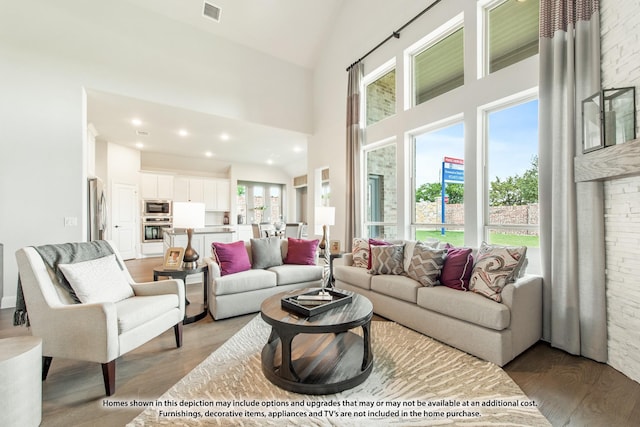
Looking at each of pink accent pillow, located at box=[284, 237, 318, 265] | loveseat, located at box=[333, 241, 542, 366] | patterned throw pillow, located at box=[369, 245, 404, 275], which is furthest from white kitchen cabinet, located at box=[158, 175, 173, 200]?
loveseat, located at box=[333, 241, 542, 366]

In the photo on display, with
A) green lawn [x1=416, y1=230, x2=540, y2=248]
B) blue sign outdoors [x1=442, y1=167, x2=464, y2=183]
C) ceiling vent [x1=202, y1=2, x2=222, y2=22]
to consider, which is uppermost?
ceiling vent [x1=202, y1=2, x2=222, y2=22]

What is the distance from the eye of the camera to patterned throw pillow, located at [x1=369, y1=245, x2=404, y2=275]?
3.22 meters

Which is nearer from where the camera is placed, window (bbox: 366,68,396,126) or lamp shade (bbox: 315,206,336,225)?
lamp shade (bbox: 315,206,336,225)

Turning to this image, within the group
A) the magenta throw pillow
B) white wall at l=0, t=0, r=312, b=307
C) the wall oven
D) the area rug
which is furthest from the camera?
the wall oven

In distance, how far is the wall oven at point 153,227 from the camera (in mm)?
7383

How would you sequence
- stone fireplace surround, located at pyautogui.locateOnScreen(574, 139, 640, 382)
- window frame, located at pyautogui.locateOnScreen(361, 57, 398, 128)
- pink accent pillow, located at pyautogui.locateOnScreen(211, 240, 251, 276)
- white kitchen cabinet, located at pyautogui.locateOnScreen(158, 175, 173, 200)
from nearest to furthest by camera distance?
1. stone fireplace surround, located at pyautogui.locateOnScreen(574, 139, 640, 382)
2. pink accent pillow, located at pyautogui.locateOnScreen(211, 240, 251, 276)
3. window frame, located at pyautogui.locateOnScreen(361, 57, 398, 128)
4. white kitchen cabinet, located at pyautogui.locateOnScreen(158, 175, 173, 200)

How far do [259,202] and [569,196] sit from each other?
28.0 feet

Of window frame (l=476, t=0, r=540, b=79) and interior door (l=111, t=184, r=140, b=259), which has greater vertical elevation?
window frame (l=476, t=0, r=540, b=79)

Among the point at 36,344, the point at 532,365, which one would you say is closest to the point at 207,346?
the point at 36,344

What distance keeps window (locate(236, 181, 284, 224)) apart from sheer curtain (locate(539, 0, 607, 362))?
8042 mm

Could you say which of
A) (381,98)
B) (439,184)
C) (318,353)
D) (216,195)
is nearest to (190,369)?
(318,353)

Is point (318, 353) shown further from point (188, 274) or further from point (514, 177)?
point (514, 177)

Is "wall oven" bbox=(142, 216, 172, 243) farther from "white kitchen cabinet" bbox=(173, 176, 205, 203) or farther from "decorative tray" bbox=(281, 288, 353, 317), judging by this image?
"decorative tray" bbox=(281, 288, 353, 317)

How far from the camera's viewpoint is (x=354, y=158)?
481 centimetres
